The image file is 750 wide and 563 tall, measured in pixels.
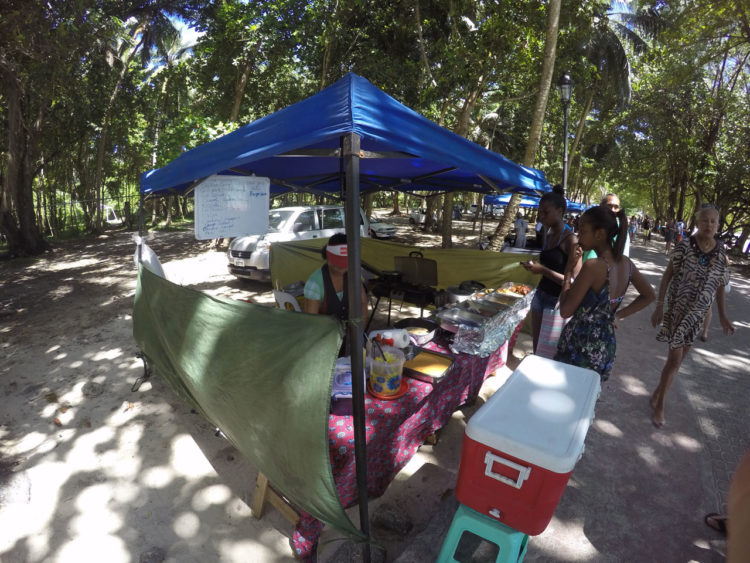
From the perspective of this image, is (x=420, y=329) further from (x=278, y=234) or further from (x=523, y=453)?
(x=278, y=234)

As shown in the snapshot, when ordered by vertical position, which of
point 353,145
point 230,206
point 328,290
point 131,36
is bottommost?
point 328,290

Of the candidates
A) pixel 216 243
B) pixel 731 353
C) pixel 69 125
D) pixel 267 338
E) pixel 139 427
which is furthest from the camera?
pixel 69 125

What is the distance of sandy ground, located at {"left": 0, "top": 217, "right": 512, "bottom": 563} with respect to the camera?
2303 millimetres

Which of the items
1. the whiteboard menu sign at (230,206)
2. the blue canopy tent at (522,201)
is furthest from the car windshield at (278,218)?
the blue canopy tent at (522,201)

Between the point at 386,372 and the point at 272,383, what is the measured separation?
64 centimetres

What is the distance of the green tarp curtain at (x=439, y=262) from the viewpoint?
17.1 ft

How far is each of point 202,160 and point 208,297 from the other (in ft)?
3.10

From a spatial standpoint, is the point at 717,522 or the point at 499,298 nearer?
the point at 717,522

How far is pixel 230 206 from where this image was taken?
2.82 meters

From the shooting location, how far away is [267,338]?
1940 mm

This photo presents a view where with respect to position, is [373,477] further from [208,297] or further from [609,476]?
[609,476]

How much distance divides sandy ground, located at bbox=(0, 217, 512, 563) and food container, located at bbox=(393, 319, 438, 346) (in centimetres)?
103

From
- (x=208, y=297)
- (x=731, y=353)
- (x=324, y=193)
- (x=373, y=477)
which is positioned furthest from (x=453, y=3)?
(x=373, y=477)

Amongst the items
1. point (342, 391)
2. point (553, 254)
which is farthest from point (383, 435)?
point (553, 254)
